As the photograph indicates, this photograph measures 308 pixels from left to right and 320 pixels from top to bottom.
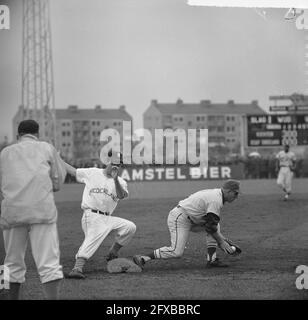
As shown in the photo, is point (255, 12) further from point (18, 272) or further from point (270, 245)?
point (18, 272)

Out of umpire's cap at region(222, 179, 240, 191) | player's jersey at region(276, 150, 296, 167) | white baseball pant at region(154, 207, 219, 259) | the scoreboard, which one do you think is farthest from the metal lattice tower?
player's jersey at region(276, 150, 296, 167)

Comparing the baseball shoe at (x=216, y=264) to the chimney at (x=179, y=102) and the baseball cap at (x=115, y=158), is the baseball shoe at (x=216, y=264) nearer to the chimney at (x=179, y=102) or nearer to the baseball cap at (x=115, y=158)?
the baseball cap at (x=115, y=158)

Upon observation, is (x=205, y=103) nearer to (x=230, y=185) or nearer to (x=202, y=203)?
(x=230, y=185)

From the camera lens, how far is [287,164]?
414 inches

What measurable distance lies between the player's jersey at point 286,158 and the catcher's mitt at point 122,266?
3035 millimetres

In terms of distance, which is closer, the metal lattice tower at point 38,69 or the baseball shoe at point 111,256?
the metal lattice tower at point 38,69

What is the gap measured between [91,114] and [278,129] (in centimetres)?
226

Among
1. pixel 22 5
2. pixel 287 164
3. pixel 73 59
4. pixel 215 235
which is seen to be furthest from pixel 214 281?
pixel 287 164

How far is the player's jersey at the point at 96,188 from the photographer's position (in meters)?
6.61

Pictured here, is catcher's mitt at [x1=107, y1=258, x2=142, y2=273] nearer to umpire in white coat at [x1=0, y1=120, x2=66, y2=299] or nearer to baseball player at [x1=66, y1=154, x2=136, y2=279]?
baseball player at [x1=66, y1=154, x2=136, y2=279]

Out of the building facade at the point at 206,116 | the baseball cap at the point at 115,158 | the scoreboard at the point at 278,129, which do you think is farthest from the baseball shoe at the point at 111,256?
the scoreboard at the point at 278,129

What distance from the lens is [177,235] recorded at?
22.4 ft

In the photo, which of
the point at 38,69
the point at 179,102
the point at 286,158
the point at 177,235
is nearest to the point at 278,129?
the point at 179,102

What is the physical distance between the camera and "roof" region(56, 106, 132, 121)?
644 centimetres
